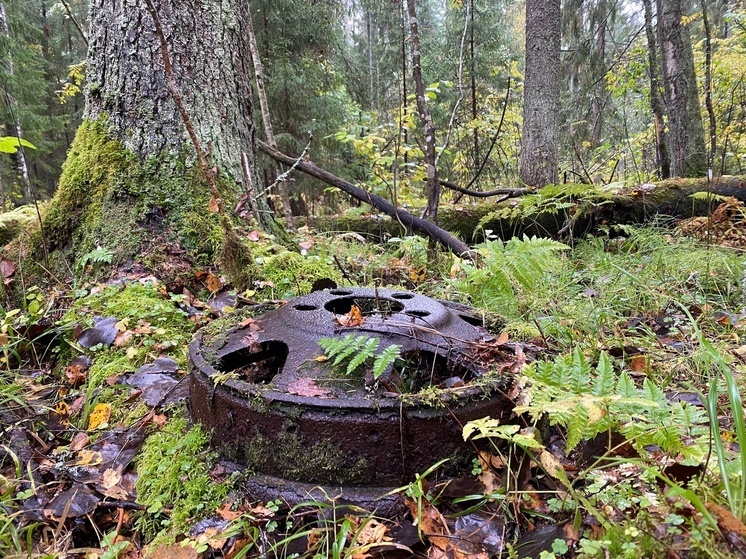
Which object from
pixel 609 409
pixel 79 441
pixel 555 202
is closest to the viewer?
pixel 609 409

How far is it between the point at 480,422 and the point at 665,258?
336cm

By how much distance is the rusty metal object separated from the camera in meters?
1.49

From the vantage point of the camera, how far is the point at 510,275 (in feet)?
9.28

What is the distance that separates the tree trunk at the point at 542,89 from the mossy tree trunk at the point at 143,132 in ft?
17.9

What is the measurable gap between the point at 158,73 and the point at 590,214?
4.83m

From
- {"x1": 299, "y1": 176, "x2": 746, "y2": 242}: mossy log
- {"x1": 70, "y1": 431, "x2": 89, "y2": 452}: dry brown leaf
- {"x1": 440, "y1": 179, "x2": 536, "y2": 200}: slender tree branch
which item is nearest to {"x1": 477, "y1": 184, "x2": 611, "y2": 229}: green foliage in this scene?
{"x1": 299, "y1": 176, "x2": 746, "y2": 242}: mossy log

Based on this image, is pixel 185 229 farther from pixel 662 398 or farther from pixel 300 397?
pixel 662 398

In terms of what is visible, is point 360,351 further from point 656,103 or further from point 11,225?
point 656,103

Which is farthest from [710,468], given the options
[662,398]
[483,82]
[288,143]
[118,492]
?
[483,82]

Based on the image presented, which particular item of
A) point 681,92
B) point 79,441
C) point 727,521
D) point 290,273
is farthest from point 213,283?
point 681,92

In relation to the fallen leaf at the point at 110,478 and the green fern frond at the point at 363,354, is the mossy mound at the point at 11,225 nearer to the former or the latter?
the fallen leaf at the point at 110,478

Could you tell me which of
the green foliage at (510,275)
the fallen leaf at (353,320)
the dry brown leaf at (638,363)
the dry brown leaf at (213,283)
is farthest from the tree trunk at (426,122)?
the fallen leaf at (353,320)

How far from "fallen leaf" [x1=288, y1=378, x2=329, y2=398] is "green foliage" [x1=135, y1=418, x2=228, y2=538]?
0.41 meters

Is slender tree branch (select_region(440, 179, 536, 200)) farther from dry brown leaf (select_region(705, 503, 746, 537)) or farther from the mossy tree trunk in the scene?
dry brown leaf (select_region(705, 503, 746, 537))
